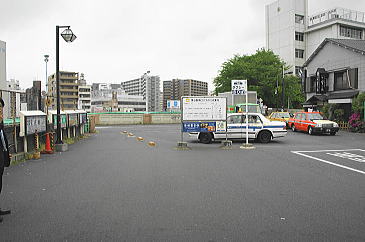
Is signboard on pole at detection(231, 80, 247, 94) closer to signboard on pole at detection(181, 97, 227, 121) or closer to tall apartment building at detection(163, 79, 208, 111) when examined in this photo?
signboard on pole at detection(181, 97, 227, 121)

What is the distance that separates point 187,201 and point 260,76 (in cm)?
4179

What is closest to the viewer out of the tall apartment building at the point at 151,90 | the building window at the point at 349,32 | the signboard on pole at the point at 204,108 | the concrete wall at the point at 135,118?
the signboard on pole at the point at 204,108

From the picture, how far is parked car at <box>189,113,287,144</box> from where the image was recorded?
1599cm

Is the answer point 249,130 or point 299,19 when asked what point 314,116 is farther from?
point 299,19

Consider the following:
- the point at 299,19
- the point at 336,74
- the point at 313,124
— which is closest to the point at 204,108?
the point at 313,124

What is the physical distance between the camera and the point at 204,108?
48.2 ft

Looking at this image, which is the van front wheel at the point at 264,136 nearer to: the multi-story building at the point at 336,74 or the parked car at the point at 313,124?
the parked car at the point at 313,124

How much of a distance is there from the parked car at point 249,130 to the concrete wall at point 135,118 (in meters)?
30.6

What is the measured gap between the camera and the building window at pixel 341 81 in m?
29.0

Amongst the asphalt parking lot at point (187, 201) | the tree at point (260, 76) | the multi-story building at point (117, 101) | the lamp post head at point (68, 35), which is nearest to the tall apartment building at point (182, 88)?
the multi-story building at point (117, 101)

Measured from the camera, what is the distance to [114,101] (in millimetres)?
125125

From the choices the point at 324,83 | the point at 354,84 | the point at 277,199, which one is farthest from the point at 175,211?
the point at 324,83

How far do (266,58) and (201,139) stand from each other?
113 feet

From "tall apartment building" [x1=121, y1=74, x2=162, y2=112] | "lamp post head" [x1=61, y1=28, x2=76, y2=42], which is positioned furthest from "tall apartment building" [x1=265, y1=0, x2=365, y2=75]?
"tall apartment building" [x1=121, y1=74, x2=162, y2=112]
